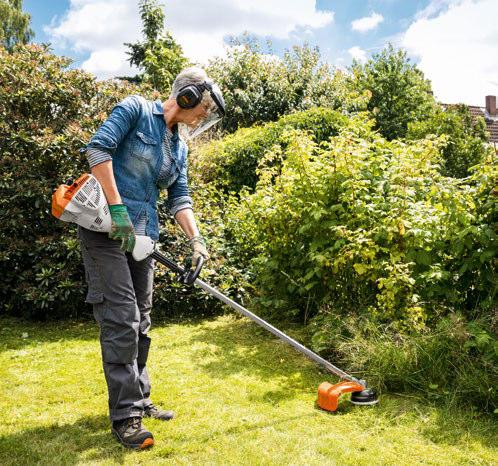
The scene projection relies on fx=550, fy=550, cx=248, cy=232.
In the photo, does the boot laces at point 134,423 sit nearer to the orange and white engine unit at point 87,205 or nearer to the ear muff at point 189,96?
the orange and white engine unit at point 87,205

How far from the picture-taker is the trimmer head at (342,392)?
3262 mm

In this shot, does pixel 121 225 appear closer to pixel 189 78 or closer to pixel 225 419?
pixel 189 78

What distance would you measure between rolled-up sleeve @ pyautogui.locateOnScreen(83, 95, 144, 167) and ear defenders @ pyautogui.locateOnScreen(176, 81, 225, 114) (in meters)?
0.23

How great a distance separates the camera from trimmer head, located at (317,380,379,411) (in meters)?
3.26

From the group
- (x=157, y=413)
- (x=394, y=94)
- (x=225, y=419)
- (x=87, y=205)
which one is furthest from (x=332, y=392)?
(x=394, y=94)

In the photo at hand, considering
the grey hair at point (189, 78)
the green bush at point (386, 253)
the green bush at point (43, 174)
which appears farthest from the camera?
the green bush at point (43, 174)

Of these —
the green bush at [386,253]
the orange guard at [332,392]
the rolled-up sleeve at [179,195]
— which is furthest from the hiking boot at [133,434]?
the green bush at [386,253]

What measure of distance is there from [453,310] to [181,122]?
7.14ft

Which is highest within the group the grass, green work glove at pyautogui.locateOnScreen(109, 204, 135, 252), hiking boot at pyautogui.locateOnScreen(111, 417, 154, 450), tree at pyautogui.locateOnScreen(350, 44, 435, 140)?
tree at pyautogui.locateOnScreen(350, 44, 435, 140)

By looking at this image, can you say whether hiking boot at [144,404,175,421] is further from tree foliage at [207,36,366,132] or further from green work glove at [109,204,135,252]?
tree foliage at [207,36,366,132]

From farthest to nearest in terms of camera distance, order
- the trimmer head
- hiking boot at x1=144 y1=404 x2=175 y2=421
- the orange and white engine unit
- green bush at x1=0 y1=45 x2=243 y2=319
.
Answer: green bush at x1=0 y1=45 x2=243 y2=319
the trimmer head
hiking boot at x1=144 y1=404 x2=175 y2=421
the orange and white engine unit

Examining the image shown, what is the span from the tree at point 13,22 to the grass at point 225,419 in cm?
2566

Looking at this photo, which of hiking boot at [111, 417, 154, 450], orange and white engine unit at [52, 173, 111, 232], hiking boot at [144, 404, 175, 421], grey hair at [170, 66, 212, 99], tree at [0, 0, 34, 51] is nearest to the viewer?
orange and white engine unit at [52, 173, 111, 232]

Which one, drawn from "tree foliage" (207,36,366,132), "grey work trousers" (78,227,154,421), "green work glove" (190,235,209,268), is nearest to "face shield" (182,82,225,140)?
"green work glove" (190,235,209,268)
